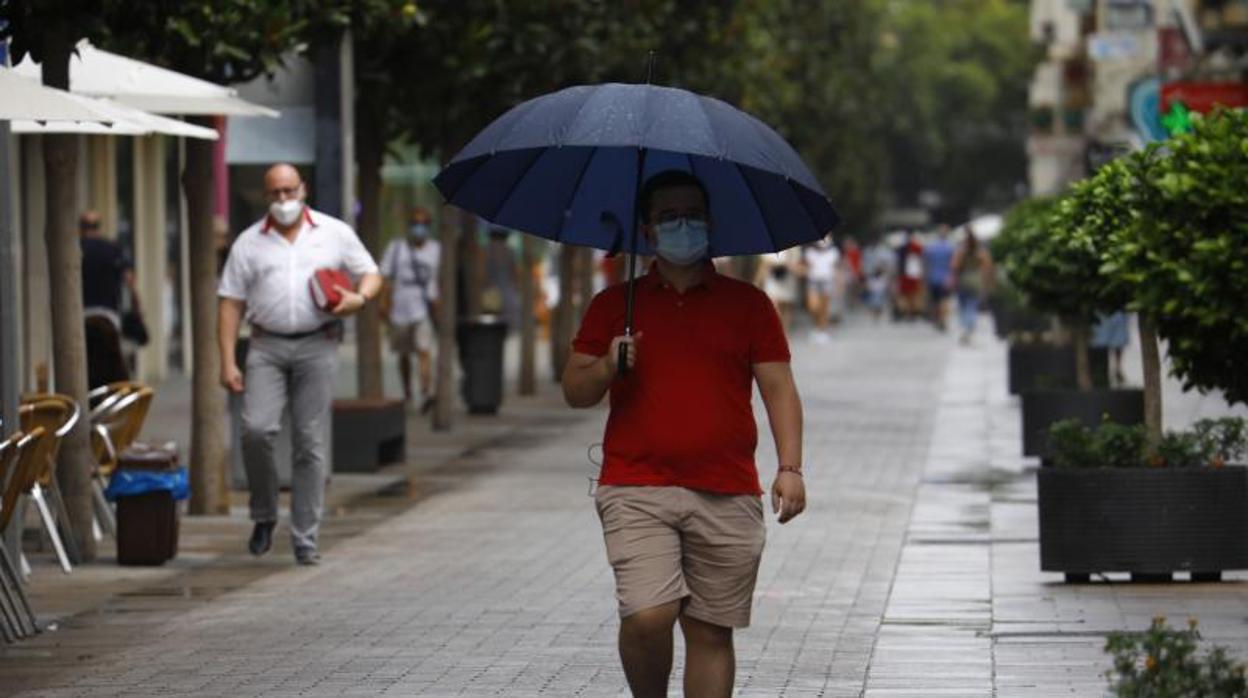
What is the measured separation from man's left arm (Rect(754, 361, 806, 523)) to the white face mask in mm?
6634

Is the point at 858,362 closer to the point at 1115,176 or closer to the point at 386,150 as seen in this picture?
the point at 386,150

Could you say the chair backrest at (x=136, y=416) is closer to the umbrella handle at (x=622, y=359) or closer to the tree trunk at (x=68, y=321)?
the tree trunk at (x=68, y=321)

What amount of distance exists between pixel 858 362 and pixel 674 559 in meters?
31.0

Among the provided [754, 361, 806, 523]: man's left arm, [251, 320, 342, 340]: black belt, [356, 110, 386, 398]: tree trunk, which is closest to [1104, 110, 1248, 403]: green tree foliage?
[754, 361, 806, 523]: man's left arm

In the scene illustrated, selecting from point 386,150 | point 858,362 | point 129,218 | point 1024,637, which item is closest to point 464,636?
point 1024,637

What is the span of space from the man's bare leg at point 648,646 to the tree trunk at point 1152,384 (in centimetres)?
554

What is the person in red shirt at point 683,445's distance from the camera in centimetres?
776

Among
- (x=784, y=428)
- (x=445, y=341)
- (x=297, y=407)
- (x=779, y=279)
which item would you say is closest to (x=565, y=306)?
(x=445, y=341)

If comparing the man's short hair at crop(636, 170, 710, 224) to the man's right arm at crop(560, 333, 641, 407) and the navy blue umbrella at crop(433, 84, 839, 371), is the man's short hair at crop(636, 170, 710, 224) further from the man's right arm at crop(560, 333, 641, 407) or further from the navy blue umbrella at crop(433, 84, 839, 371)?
the man's right arm at crop(560, 333, 641, 407)

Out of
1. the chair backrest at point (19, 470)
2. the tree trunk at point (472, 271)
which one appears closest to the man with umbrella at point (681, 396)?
the chair backrest at point (19, 470)

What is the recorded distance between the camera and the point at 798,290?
67.5 m

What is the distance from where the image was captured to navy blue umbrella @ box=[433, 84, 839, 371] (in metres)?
7.86

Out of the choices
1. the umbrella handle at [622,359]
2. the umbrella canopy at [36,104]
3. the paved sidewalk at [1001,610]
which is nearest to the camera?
the umbrella handle at [622,359]

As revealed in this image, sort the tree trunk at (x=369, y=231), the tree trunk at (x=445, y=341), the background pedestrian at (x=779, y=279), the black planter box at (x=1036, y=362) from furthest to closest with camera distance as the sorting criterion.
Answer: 1. the background pedestrian at (x=779, y=279)
2. the black planter box at (x=1036, y=362)
3. the tree trunk at (x=445, y=341)
4. the tree trunk at (x=369, y=231)
